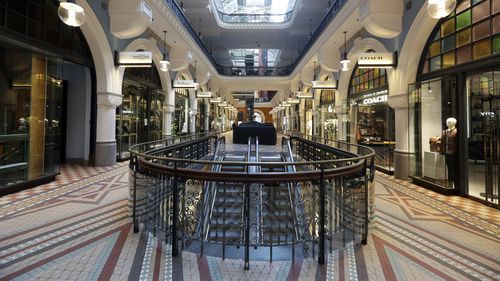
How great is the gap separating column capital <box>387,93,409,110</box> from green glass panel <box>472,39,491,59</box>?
5.92 ft

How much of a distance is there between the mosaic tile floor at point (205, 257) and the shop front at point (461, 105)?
782 mm

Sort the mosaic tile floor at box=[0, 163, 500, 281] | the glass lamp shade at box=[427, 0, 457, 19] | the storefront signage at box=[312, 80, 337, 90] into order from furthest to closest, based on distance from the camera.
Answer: the storefront signage at box=[312, 80, 337, 90] → the glass lamp shade at box=[427, 0, 457, 19] → the mosaic tile floor at box=[0, 163, 500, 281]

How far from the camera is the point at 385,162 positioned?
7879mm

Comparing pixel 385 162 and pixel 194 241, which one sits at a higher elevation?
pixel 385 162

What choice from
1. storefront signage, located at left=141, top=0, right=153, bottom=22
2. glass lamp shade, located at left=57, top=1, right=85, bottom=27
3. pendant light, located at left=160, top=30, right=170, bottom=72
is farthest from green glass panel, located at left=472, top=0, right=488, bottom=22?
pendant light, located at left=160, top=30, right=170, bottom=72

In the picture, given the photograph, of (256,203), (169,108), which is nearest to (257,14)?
(169,108)

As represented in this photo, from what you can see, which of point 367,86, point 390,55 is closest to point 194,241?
point 390,55

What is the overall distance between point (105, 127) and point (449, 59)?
27.9 feet

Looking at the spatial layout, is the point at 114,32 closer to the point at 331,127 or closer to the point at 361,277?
the point at 361,277

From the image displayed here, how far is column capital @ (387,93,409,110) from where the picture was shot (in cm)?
654

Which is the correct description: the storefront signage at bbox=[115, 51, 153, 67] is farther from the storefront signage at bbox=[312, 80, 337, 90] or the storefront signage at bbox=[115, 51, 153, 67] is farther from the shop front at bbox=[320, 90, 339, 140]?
the shop front at bbox=[320, 90, 339, 140]

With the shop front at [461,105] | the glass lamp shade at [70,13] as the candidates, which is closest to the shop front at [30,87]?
the glass lamp shade at [70,13]

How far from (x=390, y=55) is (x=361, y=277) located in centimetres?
592

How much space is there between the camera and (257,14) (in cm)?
1464
